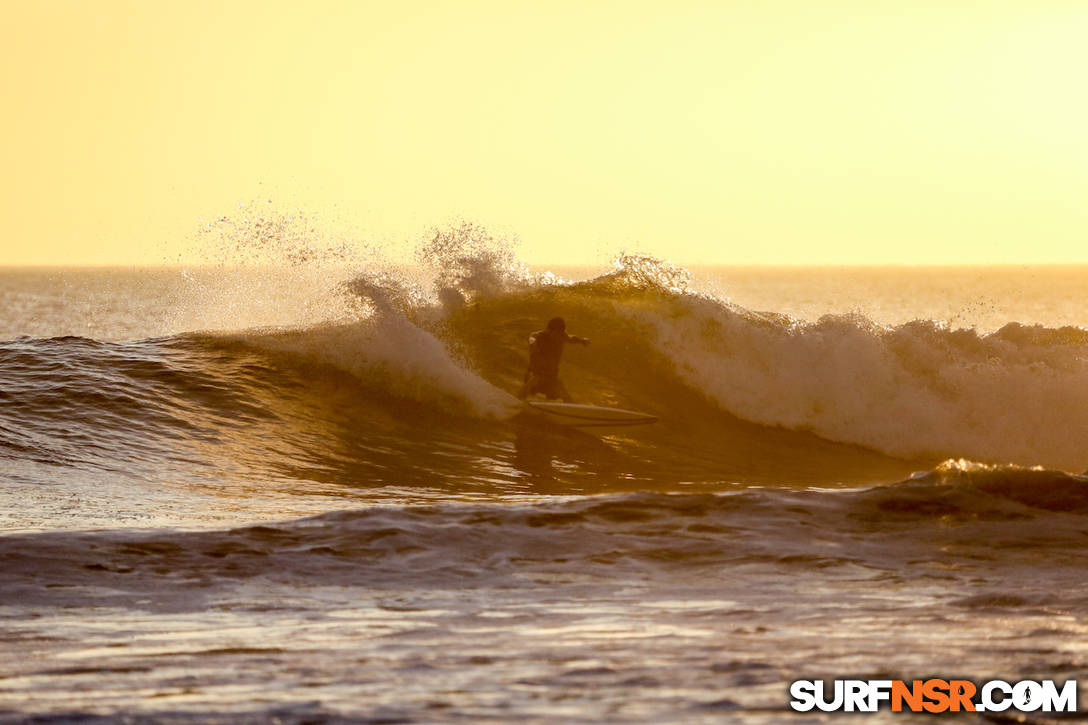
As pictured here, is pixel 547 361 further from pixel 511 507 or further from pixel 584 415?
pixel 511 507

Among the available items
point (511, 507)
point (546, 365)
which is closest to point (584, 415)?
point (546, 365)

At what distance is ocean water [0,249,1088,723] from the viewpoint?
571 cm

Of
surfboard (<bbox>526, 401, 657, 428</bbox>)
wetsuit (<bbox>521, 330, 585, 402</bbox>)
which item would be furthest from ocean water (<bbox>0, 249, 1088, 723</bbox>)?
wetsuit (<bbox>521, 330, 585, 402</bbox>)

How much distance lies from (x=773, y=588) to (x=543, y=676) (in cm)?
245

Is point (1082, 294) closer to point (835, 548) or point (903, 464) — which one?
point (903, 464)

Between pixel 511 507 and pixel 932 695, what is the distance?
17.2 ft

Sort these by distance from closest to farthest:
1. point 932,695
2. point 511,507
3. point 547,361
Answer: point 932,695 < point 511,507 < point 547,361

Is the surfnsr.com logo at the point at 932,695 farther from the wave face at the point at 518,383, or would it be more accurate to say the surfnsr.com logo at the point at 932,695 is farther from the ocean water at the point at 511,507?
the wave face at the point at 518,383

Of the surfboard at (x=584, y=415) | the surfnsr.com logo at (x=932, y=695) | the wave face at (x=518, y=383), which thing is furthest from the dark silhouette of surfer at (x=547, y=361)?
the surfnsr.com logo at (x=932, y=695)

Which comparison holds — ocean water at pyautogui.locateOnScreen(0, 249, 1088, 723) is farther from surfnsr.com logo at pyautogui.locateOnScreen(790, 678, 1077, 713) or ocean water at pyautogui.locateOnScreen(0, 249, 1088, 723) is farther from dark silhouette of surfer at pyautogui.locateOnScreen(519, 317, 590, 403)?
dark silhouette of surfer at pyautogui.locateOnScreen(519, 317, 590, 403)

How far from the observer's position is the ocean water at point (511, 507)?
5.71m

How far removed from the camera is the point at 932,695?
529cm

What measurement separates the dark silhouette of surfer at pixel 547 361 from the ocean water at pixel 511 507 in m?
0.52

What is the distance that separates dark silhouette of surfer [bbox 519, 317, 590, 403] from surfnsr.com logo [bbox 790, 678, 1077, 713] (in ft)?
37.7
